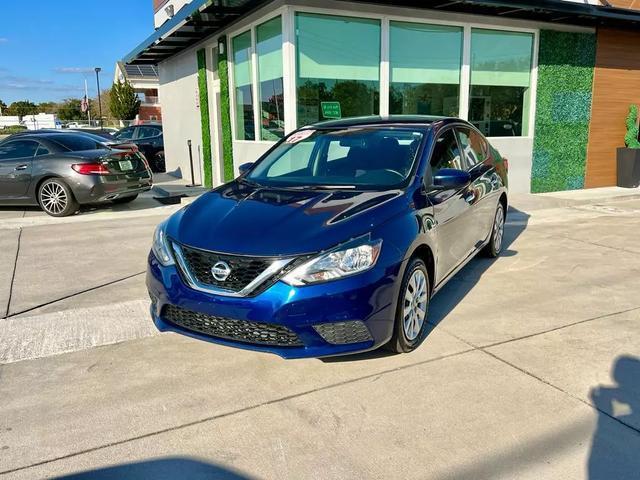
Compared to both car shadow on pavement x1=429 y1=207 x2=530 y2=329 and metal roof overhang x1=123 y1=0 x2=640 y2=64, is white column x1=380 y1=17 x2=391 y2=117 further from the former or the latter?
car shadow on pavement x1=429 y1=207 x2=530 y2=329

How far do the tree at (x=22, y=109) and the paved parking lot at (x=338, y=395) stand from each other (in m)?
92.8

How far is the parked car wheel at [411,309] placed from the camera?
3508 mm

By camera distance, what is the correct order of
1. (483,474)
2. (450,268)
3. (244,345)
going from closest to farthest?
(483,474)
(244,345)
(450,268)

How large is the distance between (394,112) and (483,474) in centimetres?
813

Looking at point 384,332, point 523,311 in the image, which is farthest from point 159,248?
point 523,311

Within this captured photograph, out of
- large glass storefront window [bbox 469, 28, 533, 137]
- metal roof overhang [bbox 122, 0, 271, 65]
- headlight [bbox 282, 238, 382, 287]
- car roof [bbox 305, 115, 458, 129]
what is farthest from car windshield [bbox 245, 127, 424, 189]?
large glass storefront window [bbox 469, 28, 533, 137]

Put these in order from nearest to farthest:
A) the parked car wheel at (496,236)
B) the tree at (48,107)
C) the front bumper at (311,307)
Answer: the front bumper at (311,307)
the parked car wheel at (496,236)
the tree at (48,107)

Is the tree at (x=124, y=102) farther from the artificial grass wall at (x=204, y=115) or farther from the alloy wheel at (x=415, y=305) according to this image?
the alloy wheel at (x=415, y=305)

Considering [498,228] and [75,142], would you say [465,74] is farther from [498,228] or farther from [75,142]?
[75,142]

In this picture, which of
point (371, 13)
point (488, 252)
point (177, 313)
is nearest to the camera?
point (177, 313)

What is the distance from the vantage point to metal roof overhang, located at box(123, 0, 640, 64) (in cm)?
901

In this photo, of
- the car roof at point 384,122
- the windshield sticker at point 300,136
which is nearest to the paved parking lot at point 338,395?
the car roof at point 384,122

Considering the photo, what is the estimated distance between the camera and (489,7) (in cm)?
969

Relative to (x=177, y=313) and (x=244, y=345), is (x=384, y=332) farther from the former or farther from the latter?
(x=177, y=313)
